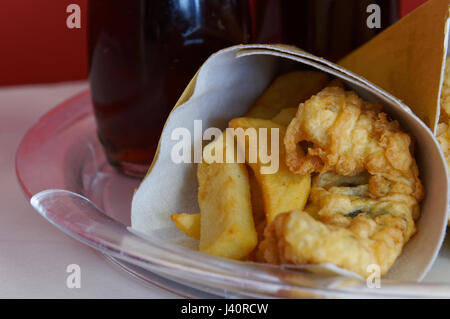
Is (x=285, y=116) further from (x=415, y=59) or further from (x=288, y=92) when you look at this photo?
(x=415, y=59)

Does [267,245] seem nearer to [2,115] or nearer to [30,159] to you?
[30,159]

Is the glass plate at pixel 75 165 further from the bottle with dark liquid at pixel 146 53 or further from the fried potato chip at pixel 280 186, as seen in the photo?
the fried potato chip at pixel 280 186

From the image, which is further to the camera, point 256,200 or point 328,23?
point 328,23

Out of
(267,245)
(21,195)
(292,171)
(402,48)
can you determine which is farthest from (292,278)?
(21,195)

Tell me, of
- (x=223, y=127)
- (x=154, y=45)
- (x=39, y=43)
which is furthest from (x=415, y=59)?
(x=39, y=43)

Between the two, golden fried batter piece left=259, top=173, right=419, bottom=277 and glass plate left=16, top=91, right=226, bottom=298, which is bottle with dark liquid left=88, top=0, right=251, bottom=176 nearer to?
glass plate left=16, top=91, right=226, bottom=298

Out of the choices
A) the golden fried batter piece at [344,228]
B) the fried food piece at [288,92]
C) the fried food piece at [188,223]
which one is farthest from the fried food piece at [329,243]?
the fried food piece at [288,92]
